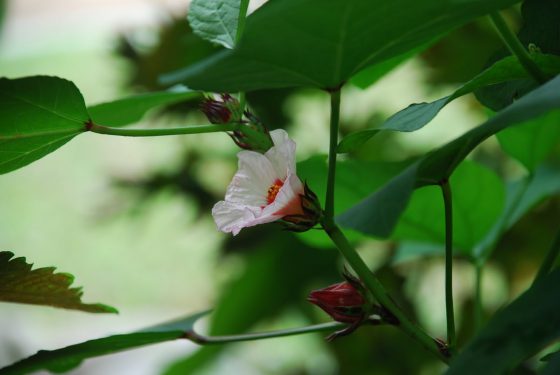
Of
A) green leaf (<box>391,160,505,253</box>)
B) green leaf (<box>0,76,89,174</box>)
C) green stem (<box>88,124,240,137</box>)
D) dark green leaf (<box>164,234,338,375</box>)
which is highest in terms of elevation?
dark green leaf (<box>164,234,338,375</box>)

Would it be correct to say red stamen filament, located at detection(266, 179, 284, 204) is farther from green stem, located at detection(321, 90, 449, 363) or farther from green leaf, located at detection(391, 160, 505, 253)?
green leaf, located at detection(391, 160, 505, 253)

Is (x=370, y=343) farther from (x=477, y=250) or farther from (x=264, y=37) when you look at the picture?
(x=264, y=37)

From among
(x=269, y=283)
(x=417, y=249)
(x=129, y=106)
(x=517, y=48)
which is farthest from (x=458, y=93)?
(x=269, y=283)

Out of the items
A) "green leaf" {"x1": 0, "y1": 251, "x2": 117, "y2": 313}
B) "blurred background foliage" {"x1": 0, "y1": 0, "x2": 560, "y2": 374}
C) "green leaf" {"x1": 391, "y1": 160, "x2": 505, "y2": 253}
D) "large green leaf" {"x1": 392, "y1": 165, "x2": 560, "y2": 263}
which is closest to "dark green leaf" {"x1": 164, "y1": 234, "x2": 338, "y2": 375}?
"blurred background foliage" {"x1": 0, "y1": 0, "x2": 560, "y2": 374}

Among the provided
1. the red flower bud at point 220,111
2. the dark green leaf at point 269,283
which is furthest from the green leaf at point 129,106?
the dark green leaf at point 269,283

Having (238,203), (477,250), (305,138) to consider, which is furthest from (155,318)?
(238,203)

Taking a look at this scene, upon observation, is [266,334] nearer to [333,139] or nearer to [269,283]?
[333,139]
